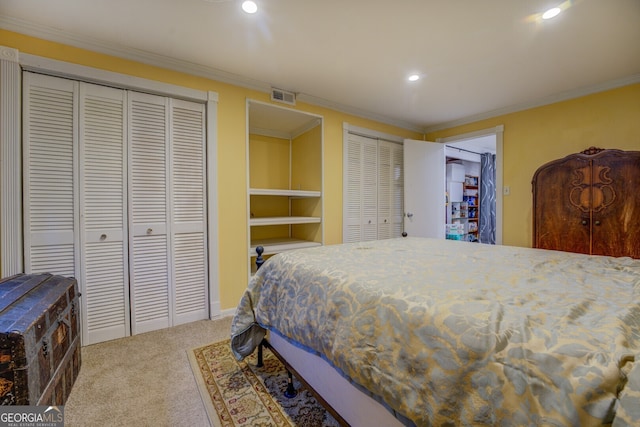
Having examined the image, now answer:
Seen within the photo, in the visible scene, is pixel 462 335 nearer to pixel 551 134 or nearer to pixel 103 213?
pixel 103 213

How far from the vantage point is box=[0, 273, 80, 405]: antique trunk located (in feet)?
3.48

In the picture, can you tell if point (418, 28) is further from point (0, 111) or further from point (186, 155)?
point (0, 111)

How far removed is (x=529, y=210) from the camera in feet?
10.8

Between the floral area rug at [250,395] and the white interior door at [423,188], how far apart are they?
286 cm

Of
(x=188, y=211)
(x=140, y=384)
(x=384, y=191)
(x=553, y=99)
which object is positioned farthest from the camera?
(x=384, y=191)

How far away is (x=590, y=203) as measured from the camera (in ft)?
8.65

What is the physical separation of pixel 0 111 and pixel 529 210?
16.6ft

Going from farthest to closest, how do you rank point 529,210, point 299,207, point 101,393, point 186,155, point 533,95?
point 299,207 < point 529,210 < point 533,95 < point 186,155 < point 101,393

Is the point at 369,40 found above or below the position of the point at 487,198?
above

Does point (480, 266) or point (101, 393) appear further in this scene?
point (101, 393)

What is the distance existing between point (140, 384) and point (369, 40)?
9.47ft

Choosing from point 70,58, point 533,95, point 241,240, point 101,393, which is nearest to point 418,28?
point 533,95

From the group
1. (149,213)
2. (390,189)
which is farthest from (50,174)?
(390,189)

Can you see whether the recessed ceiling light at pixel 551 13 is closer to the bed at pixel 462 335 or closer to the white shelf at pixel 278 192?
the bed at pixel 462 335
